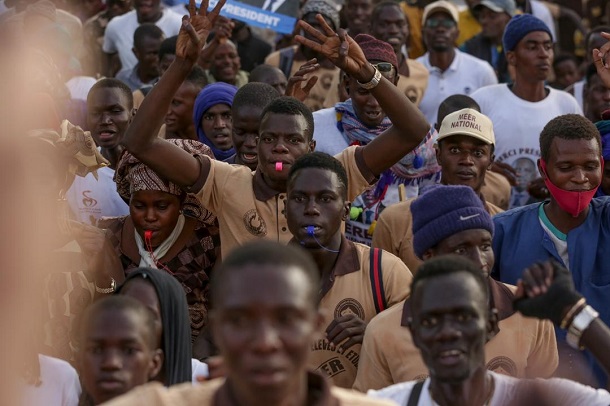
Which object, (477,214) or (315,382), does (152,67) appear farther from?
(315,382)

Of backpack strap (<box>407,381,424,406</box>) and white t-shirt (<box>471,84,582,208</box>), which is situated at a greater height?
white t-shirt (<box>471,84,582,208</box>)

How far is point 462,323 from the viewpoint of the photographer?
4.34m

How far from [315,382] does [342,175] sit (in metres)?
2.62

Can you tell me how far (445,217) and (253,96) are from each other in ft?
7.94

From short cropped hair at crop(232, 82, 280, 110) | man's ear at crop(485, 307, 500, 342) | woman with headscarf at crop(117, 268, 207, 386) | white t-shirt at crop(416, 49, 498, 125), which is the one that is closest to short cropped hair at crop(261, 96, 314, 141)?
short cropped hair at crop(232, 82, 280, 110)

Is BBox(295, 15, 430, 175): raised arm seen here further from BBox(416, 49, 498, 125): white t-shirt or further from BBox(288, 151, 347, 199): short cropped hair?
BBox(416, 49, 498, 125): white t-shirt

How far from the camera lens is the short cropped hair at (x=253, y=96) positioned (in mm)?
7516

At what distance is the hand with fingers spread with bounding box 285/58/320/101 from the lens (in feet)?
23.4

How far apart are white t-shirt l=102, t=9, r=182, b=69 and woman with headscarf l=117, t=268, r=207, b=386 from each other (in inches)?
265

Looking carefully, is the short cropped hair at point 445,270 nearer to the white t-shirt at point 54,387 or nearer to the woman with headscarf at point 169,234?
the white t-shirt at point 54,387

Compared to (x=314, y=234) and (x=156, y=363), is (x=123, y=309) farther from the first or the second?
(x=314, y=234)

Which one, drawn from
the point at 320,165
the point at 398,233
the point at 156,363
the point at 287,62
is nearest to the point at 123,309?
the point at 156,363

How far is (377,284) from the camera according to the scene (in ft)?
19.0

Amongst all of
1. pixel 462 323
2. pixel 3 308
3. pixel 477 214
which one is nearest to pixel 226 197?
pixel 477 214
